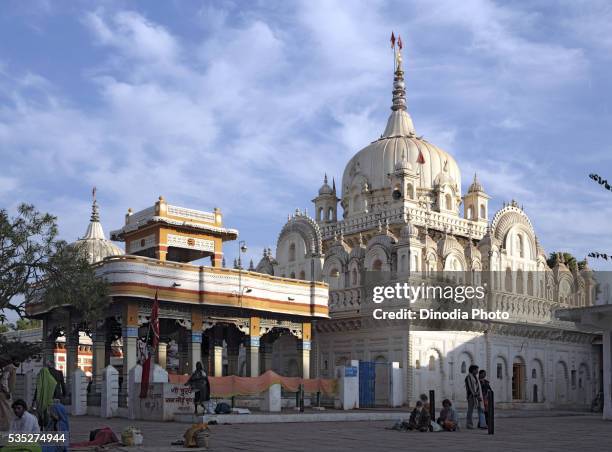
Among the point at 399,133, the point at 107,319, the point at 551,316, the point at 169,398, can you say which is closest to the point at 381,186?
the point at 399,133

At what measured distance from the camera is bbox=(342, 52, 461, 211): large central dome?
159ft

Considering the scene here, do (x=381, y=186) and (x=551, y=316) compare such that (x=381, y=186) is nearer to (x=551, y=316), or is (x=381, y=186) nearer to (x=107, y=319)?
(x=551, y=316)

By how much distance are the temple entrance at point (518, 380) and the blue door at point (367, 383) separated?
31.6ft

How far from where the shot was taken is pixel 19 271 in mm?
26578

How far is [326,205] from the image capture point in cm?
5031

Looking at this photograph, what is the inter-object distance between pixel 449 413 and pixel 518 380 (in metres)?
24.5

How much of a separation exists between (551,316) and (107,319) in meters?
23.9

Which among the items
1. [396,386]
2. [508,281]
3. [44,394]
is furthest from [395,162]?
[44,394]

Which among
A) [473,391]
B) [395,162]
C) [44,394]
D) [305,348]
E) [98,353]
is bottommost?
[473,391]

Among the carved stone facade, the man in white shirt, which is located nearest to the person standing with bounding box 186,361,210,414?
the man in white shirt

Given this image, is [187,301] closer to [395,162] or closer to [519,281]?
[395,162]

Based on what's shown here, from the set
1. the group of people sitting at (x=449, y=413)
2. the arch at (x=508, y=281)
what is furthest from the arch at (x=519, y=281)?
the group of people sitting at (x=449, y=413)

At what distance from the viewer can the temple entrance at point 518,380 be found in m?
44.3

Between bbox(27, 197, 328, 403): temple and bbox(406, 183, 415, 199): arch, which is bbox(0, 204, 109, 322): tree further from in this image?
bbox(406, 183, 415, 199): arch
